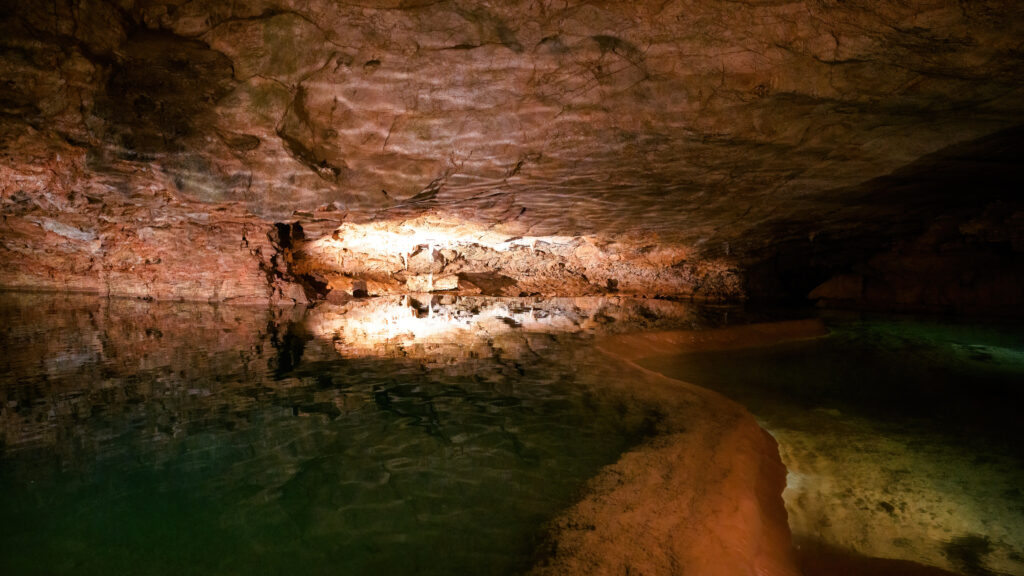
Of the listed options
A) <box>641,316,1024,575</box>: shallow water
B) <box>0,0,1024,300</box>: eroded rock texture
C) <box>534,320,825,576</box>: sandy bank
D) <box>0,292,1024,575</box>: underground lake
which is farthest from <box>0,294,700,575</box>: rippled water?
<box>0,0,1024,300</box>: eroded rock texture

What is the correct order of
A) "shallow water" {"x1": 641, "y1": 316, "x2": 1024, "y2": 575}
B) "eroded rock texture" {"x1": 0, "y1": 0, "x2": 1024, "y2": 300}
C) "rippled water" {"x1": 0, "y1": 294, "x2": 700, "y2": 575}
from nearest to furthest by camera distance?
"rippled water" {"x1": 0, "y1": 294, "x2": 700, "y2": 575}
"shallow water" {"x1": 641, "y1": 316, "x2": 1024, "y2": 575}
"eroded rock texture" {"x1": 0, "y1": 0, "x2": 1024, "y2": 300}

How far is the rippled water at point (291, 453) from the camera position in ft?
6.72

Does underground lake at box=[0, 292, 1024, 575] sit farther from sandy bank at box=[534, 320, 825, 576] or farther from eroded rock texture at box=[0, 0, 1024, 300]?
eroded rock texture at box=[0, 0, 1024, 300]

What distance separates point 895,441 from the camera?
3504 mm

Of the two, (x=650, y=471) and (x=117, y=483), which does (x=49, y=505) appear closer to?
(x=117, y=483)

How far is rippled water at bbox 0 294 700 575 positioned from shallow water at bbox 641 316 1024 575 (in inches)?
46.4

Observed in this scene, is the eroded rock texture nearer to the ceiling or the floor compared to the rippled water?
nearer to the ceiling

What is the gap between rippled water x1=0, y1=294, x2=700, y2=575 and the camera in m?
2.05

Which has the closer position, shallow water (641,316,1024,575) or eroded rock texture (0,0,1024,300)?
shallow water (641,316,1024,575)

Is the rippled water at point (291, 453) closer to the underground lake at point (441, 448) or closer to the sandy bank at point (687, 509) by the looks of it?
the underground lake at point (441, 448)

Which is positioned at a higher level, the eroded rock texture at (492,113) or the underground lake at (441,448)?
the eroded rock texture at (492,113)

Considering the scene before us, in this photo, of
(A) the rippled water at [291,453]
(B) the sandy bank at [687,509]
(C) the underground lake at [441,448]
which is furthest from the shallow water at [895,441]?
(A) the rippled water at [291,453]

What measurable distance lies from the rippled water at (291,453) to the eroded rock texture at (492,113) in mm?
3198

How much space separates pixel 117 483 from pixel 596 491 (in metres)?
2.68
